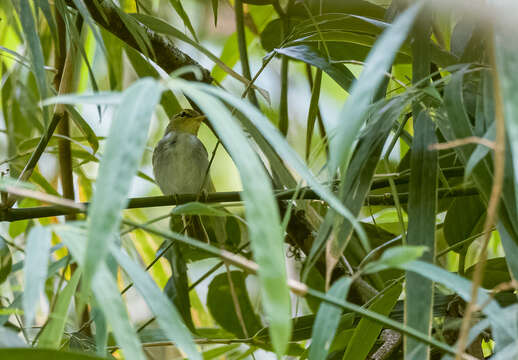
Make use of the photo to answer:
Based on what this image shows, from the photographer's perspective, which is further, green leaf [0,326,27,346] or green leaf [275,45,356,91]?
green leaf [275,45,356,91]

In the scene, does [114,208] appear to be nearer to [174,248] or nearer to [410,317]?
[410,317]

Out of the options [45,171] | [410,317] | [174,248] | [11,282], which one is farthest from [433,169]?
[45,171]

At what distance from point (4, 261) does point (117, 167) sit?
0.80 metres

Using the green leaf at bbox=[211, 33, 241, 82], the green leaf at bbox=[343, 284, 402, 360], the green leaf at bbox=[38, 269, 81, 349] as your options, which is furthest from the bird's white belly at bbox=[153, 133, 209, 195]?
the green leaf at bbox=[38, 269, 81, 349]

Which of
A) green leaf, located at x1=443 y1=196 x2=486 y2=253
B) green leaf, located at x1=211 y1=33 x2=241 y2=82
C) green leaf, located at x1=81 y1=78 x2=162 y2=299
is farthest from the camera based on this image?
green leaf, located at x1=211 y1=33 x2=241 y2=82

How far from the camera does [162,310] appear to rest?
0.59 m

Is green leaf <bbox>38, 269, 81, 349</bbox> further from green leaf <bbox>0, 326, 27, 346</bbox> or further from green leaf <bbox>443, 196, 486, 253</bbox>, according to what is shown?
green leaf <bbox>443, 196, 486, 253</bbox>

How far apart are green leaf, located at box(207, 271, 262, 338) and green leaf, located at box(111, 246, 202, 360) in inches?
35.5

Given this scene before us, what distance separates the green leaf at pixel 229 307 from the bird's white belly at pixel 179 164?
22.6 inches

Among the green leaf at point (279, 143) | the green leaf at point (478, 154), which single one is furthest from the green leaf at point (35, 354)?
the green leaf at point (478, 154)

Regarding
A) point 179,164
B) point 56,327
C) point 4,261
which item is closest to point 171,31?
point 4,261

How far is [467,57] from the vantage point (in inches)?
35.6

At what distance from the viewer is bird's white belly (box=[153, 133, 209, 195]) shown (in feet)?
6.84

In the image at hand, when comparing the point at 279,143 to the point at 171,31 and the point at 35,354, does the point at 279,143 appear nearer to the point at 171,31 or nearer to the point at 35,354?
the point at 35,354
